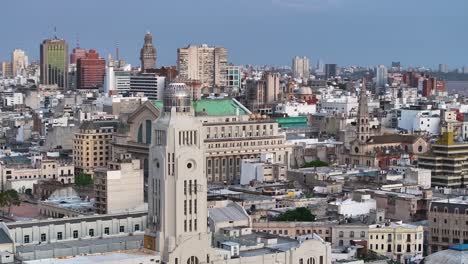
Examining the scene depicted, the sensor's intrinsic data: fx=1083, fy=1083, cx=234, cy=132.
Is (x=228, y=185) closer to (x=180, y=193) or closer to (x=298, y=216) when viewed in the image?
(x=298, y=216)

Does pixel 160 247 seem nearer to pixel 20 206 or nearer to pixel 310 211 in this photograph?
pixel 310 211

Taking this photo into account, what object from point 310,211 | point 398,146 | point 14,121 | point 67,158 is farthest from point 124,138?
point 14,121

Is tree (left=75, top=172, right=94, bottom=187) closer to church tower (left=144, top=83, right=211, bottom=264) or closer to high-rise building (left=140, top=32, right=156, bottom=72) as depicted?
church tower (left=144, top=83, right=211, bottom=264)

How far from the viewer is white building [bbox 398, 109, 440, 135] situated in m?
120

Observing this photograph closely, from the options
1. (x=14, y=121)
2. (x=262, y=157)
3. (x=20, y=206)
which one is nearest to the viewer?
(x=20, y=206)

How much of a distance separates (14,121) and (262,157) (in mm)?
50760

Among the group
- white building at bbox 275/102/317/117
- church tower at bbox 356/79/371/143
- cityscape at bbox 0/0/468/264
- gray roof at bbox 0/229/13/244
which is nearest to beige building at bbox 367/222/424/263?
cityscape at bbox 0/0/468/264

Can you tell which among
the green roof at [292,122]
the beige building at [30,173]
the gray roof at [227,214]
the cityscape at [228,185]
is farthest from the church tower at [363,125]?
the gray roof at [227,214]

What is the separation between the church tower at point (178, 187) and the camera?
146ft

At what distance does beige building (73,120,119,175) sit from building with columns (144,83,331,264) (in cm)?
4900

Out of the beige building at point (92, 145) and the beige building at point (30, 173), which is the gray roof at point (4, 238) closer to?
the beige building at point (30, 173)

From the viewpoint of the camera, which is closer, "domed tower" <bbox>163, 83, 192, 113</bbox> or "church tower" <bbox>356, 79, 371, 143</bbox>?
"domed tower" <bbox>163, 83, 192, 113</bbox>

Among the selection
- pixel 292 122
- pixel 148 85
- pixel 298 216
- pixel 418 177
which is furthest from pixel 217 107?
pixel 148 85

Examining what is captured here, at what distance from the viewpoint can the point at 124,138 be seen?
9219 centimetres
